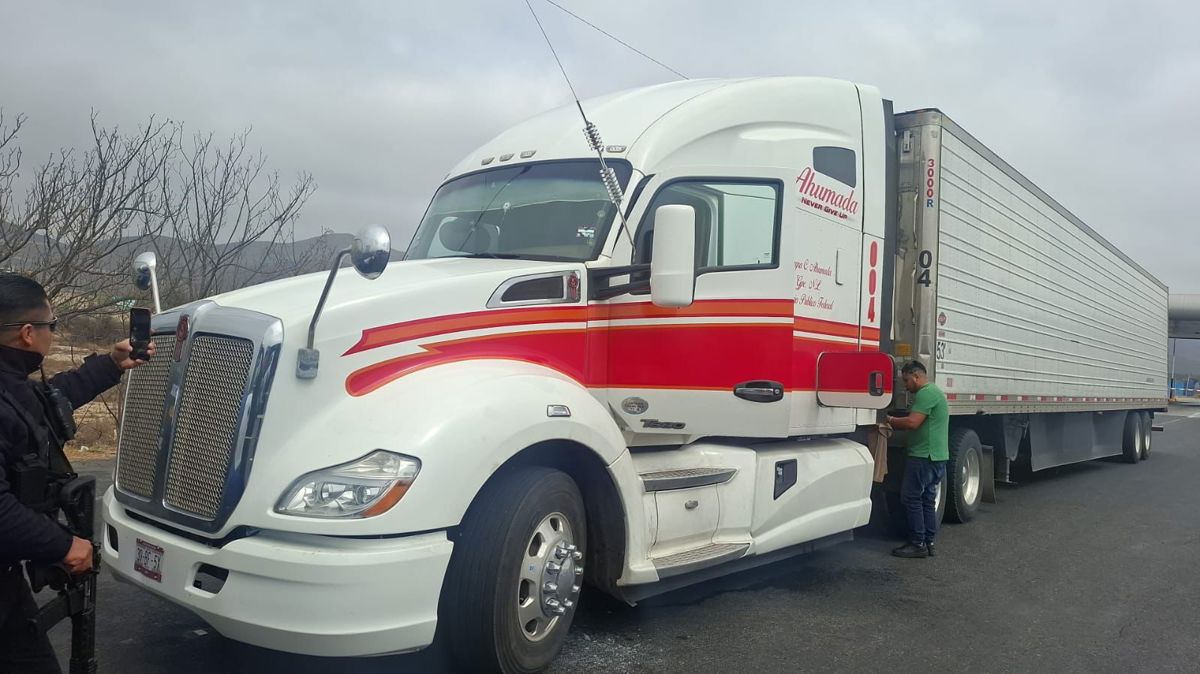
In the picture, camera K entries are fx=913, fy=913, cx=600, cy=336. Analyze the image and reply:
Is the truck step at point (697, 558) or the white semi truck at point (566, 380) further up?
the white semi truck at point (566, 380)

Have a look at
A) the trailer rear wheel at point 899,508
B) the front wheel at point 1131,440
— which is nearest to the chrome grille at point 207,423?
the trailer rear wheel at point 899,508

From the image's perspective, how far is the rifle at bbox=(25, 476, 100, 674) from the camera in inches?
114

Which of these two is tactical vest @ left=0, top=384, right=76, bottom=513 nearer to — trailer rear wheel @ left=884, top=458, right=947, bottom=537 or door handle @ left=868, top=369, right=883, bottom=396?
door handle @ left=868, top=369, right=883, bottom=396

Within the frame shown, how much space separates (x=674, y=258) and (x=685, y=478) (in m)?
1.29

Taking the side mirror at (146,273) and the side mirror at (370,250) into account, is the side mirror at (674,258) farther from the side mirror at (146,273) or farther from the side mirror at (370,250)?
the side mirror at (146,273)

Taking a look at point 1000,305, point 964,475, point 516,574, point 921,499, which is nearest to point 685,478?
point 516,574

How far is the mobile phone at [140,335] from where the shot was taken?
380 centimetres

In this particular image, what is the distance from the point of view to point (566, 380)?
456cm

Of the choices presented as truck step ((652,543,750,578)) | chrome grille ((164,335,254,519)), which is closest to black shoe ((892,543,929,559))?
truck step ((652,543,750,578))

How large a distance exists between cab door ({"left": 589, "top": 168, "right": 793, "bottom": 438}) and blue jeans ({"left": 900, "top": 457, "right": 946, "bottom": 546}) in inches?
94.6

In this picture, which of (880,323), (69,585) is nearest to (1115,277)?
(880,323)

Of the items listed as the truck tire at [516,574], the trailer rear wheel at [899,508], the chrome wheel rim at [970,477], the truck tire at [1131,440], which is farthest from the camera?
the truck tire at [1131,440]

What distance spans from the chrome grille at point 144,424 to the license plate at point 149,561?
0.72ft

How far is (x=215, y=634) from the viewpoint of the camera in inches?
184
